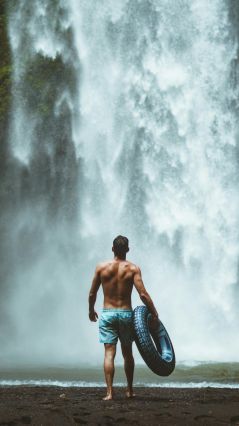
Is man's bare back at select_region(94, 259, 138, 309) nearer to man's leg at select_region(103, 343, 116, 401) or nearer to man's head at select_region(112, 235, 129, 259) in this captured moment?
man's head at select_region(112, 235, 129, 259)

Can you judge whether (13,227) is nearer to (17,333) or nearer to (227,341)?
(17,333)

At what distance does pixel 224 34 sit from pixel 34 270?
485 inches

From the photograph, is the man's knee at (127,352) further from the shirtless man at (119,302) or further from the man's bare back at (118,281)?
the man's bare back at (118,281)

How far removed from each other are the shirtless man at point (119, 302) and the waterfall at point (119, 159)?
1377 cm

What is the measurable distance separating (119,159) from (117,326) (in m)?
17.8

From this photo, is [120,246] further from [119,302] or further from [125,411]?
[125,411]

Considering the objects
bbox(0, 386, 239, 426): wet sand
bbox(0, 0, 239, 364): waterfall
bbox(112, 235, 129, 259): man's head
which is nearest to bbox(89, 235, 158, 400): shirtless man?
bbox(112, 235, 129, 259): man's head

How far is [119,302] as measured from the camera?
21.4 feet

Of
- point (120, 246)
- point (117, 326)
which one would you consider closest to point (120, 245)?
point (120, 246)

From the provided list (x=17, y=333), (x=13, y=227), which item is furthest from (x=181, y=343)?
(x=13, y=227)

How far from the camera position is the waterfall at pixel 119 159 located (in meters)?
22.1

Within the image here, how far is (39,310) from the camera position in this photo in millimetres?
23766

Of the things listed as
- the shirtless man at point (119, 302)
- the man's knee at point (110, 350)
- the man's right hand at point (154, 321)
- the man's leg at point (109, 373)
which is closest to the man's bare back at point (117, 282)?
the shirtless man at point (119, 302)

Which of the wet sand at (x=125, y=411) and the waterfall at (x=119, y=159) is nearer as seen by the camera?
the wet sand at (x=125, y=411)
